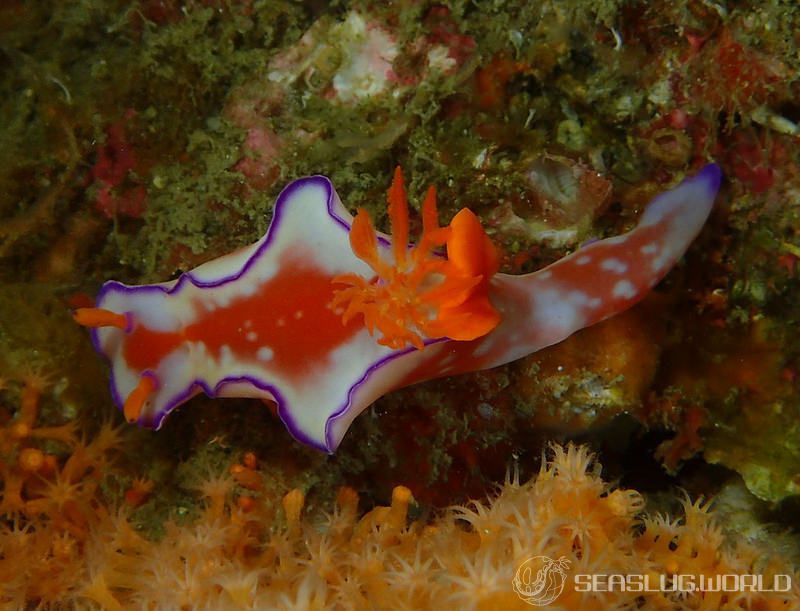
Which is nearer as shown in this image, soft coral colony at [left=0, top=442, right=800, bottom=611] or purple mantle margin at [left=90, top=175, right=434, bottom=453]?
soft coral colony at [left=0, top=442, right=800, bottom=611]

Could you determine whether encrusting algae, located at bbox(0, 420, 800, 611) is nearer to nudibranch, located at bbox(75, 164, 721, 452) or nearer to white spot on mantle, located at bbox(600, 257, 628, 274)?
nudibranch, located at bbox(75, 164, 721, 452)

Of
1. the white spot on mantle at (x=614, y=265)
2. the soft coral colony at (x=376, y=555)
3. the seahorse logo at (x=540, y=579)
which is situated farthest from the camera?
the white spot on mantle at (x=614, y=265)

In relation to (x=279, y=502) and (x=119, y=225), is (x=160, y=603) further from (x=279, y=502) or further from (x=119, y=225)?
(x=119, y=225)

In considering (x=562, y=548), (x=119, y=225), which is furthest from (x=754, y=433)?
(x=119, y=225)

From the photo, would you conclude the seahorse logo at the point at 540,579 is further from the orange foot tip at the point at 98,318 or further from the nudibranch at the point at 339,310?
the orange foot tip at the point at 98,318

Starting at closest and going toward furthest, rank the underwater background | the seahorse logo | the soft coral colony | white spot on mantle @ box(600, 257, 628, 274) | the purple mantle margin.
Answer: the seahorse logo < the soft coral colony < the purple mantle margin < the underwater background < white spot on mantle @ box(600, 257, 628, 274)

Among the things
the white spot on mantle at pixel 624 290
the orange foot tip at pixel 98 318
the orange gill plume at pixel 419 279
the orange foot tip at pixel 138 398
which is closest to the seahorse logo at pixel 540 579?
the orange gill plume at pixel 419 279

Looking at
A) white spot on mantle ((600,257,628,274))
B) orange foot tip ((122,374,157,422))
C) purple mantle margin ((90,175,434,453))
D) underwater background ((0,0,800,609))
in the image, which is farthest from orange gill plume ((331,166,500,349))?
orange foot tip ((122,374,157,422))

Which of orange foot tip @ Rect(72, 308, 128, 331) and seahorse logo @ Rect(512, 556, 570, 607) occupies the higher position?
seahorse logo @ Rect(512, 556, 570, 607)

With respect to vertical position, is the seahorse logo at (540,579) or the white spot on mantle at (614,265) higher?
the white spot on mantle at (614,265)
